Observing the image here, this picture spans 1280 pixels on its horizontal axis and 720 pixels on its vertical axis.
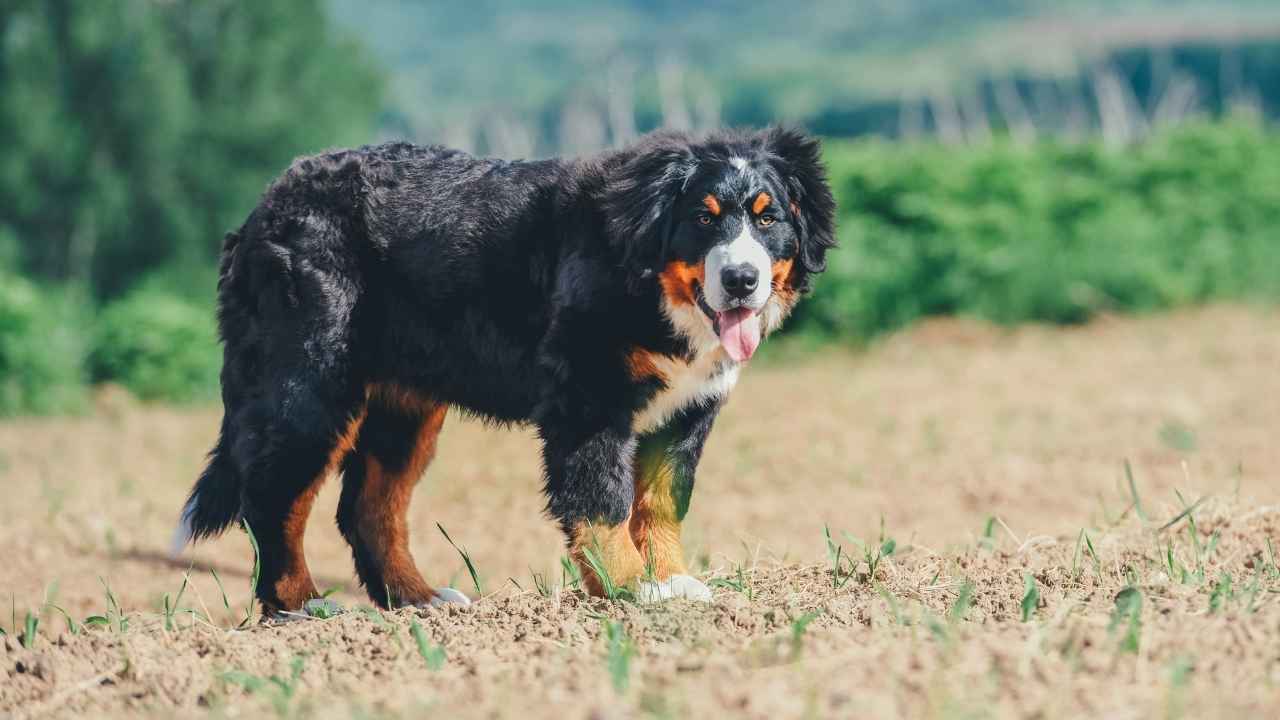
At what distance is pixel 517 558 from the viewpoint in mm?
7582

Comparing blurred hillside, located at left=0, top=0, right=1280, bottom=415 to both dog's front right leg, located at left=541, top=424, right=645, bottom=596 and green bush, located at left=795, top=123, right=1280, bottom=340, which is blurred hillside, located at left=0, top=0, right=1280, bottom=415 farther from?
dog's front right leg, located at left=541, top=424, right=645, bottom=596

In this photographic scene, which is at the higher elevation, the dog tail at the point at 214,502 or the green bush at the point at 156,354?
the dog tail at the point at 214,502

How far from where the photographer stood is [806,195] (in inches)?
200

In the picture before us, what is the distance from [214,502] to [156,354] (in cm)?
1035

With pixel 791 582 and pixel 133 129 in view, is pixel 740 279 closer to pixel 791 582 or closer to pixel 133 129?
pixel 791 582

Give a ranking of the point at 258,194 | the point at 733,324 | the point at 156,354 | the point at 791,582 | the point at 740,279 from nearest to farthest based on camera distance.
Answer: the point at 740,279, the point at 733,324, the point at 791,582, the point at 156,354, the point at 258,194

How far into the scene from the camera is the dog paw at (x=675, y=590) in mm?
4605

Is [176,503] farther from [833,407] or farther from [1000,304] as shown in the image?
[1000,304]

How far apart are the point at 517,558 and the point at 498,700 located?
4.24m

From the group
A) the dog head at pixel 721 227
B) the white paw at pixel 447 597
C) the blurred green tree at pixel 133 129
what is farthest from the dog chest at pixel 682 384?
the blurred green tree at pixel 133 129

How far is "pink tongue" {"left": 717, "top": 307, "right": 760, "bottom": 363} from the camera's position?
4738 millimetres

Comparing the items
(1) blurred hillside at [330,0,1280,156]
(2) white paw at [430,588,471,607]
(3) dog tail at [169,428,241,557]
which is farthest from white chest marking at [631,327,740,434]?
(1) blurred hillside at [330,0,1280,156]

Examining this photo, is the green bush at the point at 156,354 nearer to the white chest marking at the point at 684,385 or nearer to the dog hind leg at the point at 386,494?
the dog hind leg at the point at 386,494

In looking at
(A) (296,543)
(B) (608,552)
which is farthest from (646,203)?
(A) (296,543)
